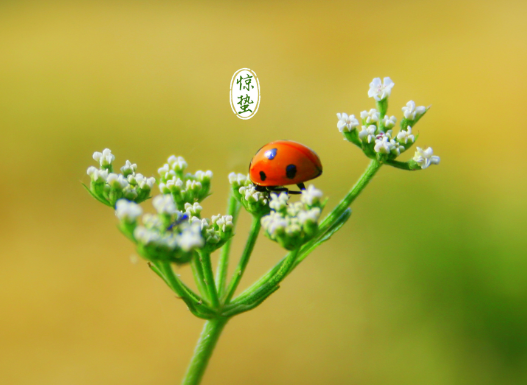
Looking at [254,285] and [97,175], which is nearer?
[254,285]

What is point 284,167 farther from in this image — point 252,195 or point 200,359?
point 200,359

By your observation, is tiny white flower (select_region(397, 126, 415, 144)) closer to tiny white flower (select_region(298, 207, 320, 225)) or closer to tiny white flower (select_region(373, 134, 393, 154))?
tiny white flower (select_region(373, 134, 393, 154))

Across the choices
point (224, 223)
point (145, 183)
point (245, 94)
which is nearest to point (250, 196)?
point (224, 223)

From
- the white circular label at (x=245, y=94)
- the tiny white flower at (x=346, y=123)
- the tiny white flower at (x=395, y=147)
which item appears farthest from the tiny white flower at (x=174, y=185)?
the white circular label at (x=245, y=94)

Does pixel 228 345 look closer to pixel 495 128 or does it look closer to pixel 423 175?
pixel 423 175

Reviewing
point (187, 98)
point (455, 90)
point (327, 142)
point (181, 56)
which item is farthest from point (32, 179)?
point (455, 90)
